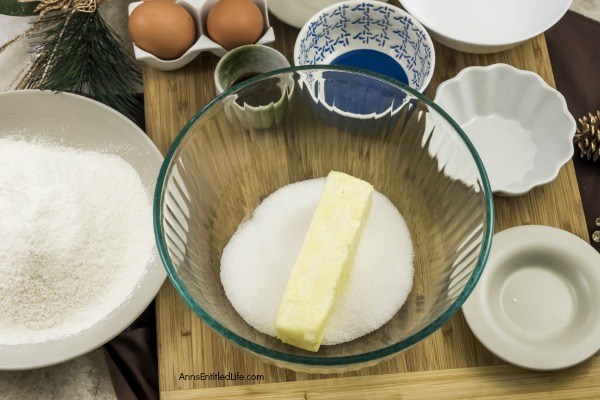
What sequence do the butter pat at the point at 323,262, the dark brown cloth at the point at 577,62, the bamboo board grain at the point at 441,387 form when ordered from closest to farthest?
the butter pat at the point at 323,262 < the bamboo board grain at the point at 441,387 < the dark brown cloth at the point at 577,62

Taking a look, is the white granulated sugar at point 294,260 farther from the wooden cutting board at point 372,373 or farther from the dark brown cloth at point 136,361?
the dark brown cloth at point 136,361

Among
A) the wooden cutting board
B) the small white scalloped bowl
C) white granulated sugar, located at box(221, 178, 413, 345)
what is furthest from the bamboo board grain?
the small white scalloped bowl

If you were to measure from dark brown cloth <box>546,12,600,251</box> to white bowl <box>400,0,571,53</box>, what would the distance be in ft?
0.28

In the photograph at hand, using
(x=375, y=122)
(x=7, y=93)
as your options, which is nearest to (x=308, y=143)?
(x=375, y=122)

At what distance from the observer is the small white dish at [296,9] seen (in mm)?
1110

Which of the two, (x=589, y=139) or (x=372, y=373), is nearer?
(x=372, y=373)

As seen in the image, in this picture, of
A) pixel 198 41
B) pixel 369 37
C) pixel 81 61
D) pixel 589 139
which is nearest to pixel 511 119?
pixel 589 139

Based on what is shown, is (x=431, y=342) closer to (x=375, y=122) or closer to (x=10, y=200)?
(x=375, y=122)

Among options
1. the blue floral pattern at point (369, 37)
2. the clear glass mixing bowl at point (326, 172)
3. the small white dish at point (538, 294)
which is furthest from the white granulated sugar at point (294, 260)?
the blue floral pattern at point (369, 37)

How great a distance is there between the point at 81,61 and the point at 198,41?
0.60 feet

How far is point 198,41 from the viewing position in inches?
42.7

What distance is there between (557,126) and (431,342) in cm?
36

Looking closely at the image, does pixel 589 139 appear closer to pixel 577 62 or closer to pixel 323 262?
pixel 577 62

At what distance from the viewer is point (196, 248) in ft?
3.15
